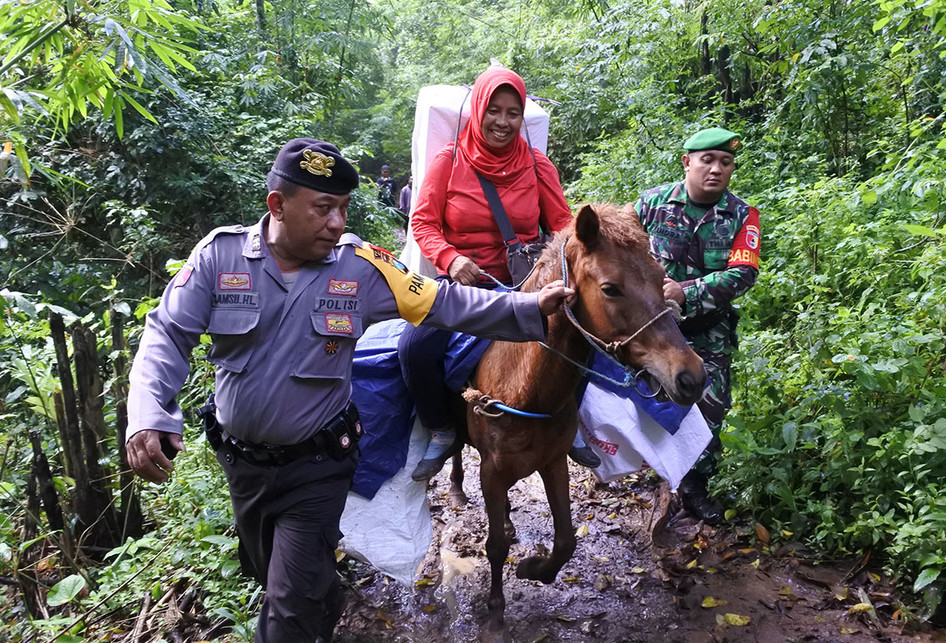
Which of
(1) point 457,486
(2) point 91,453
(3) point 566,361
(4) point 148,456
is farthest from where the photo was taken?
(1) point 457,486

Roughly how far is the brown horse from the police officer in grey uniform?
0.22 metres

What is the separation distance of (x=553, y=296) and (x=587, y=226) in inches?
13.5

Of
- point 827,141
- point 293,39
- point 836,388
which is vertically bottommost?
point 836,388

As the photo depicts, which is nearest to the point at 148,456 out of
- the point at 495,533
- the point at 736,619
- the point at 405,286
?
the point at 405,286

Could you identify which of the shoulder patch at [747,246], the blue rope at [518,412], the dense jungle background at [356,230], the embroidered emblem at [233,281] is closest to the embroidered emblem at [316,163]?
the embroidered emblem at [233,281]

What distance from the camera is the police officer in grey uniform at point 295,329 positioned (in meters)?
2.75

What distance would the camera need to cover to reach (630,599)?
13.3 ft

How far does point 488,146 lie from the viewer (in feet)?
13.0

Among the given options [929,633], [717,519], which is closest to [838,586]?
[929,633]

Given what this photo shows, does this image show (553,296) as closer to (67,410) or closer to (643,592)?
(643,592)

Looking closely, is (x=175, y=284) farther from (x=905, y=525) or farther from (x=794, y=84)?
(x=794, y=84)

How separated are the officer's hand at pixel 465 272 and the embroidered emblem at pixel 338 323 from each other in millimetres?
924

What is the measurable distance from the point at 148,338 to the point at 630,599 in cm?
328

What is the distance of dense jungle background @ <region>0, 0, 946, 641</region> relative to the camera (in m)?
3.73
